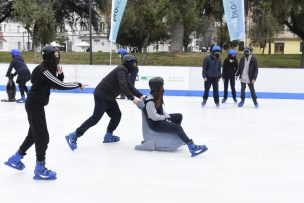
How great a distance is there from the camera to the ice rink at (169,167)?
3645 mm

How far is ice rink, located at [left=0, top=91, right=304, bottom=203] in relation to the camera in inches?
143

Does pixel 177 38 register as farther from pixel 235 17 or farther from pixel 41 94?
pixel 41 94

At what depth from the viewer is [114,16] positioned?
13953mm

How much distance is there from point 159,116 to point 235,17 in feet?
29.2

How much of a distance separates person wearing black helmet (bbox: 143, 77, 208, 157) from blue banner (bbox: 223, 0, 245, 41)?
8501mm

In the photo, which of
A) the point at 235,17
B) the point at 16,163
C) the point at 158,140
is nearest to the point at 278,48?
the point at 235,17

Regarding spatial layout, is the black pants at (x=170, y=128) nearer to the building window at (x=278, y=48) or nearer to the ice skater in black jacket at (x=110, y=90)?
the ice skater in black jacket at (x=110, y=90)

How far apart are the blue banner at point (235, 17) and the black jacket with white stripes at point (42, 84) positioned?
9849mm

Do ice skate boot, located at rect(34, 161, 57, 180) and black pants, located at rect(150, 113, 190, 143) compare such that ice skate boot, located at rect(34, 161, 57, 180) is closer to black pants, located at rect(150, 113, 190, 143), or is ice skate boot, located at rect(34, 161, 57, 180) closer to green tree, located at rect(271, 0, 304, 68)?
black pants, located at rect(150, 113, 190, 143)

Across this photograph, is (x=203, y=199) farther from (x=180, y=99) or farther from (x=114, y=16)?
(x=114, y=16)

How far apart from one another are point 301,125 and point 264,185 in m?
4.03

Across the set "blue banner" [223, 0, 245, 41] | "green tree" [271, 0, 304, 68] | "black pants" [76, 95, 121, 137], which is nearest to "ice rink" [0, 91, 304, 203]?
"black pants" [76, 95, 121, 137]

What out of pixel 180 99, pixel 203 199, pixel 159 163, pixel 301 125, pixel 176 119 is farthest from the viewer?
pixel 180 99

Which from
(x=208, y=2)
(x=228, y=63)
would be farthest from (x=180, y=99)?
(x=208, y=2)
